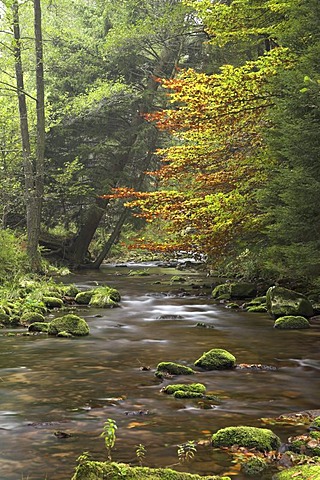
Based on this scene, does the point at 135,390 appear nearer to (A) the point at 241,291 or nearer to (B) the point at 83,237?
(A) the point at 241,291

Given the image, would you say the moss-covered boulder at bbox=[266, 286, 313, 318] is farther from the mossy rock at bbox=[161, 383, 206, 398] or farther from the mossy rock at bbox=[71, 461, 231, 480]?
the mossy rock at bbox=[71, 461, 231, 480]

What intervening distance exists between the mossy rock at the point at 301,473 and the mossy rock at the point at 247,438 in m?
0.60

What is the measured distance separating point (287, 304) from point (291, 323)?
1.43 metres

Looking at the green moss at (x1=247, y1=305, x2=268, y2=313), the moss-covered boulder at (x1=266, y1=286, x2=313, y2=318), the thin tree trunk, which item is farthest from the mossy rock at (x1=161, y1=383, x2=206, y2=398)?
the thin tree trunk

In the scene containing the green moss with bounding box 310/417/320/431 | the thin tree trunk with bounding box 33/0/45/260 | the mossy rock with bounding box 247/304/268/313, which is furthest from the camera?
the thin tree trunk with bounding box 33/0/45/260

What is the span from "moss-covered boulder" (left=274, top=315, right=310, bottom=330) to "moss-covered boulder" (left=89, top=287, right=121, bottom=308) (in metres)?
4.94

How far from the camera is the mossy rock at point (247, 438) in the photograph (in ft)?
15.7

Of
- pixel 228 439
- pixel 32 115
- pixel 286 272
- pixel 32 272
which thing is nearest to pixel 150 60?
pixel 32 115

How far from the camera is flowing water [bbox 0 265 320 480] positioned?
15.8 feet

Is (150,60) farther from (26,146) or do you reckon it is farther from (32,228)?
(32,228)

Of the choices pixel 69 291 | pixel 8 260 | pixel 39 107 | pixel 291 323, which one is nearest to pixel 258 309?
pixel 291 323

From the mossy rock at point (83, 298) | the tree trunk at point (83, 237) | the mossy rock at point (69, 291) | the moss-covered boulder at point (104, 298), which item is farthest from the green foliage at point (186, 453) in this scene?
the tree trunk at point (83, 237)

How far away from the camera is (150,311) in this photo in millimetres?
14078

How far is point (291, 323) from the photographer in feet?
37.4
